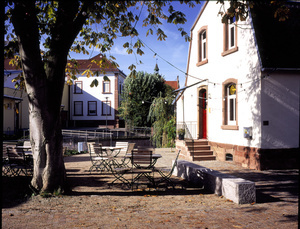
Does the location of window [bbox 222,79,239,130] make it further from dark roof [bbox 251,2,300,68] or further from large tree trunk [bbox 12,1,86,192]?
large tree trunk [bbox 12,1,86,192]

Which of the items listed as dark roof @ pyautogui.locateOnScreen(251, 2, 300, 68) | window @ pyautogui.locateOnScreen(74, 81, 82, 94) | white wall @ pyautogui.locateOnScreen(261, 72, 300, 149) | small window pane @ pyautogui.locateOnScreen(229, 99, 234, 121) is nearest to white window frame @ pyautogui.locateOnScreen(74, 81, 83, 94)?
window @ pyautogui.locateOnScreen(74, 81, 82, 94)

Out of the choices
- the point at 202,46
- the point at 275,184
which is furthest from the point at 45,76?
the point at 202,46

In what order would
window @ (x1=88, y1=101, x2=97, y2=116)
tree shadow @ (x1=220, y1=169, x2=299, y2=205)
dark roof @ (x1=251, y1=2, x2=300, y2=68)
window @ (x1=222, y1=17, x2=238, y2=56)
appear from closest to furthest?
tree shadow @ (x1=220, y1=169, x2=299, y2=205), dark roof @ (x1=251, y1=2, x2=300, y2=68), window @ (x1=222, y1=17, x2=238, y2=56), window @ (x1=88, y1=101, x2=97, y2=116)

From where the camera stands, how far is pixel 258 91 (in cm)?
1121

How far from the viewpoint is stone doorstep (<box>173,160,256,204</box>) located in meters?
6.29

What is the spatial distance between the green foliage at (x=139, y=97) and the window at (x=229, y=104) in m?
21.7

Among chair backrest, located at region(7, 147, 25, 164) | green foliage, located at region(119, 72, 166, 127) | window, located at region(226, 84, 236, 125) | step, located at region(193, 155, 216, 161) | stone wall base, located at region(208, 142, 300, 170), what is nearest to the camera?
chair backrest, located at region(7, 147, 25, 164)

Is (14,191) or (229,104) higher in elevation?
(229,104)

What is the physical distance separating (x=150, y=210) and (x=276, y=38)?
921 cm

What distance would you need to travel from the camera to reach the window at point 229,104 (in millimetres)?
13104

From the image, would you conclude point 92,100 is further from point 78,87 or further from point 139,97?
point 139,97

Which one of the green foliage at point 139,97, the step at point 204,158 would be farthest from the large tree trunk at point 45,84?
the green foliage at point 139,97

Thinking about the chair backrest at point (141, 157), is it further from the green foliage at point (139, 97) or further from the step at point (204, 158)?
the green foliage at point (139, 97)

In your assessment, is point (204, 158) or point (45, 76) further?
point (204, 158)
